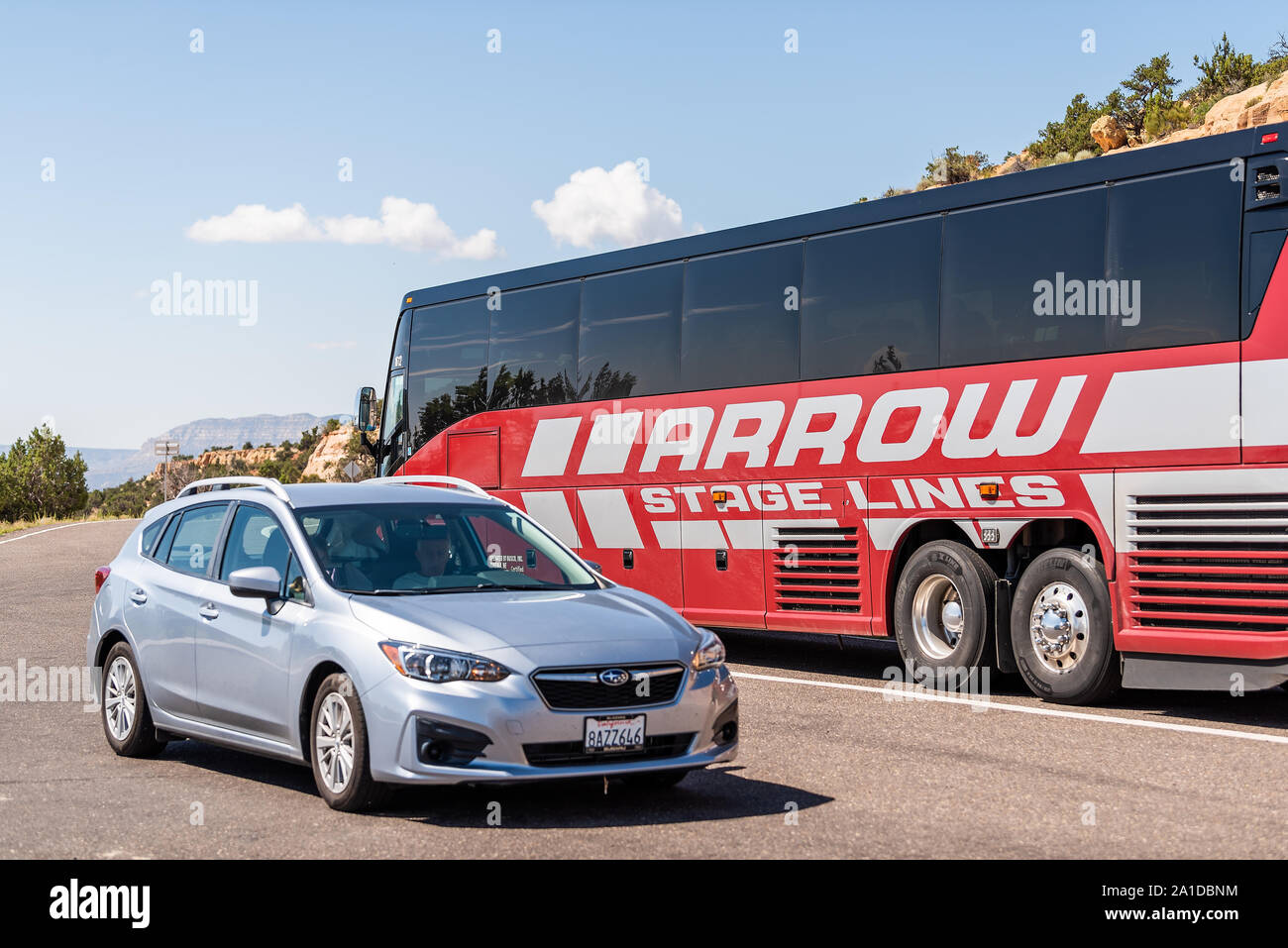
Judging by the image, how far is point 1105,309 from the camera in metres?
11.2

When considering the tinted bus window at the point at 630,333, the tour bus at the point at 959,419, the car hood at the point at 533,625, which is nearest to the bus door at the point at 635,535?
the tour bus at the point at 959,419

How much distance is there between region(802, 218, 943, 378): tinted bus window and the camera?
41.4 ft

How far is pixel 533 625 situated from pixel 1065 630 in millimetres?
5633

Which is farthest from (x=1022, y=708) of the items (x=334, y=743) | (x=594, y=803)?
(x=334, y=743)

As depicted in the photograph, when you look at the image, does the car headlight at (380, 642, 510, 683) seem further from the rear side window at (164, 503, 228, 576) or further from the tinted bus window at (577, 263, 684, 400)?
the tinted bus window at (577, 263, 684, 400)

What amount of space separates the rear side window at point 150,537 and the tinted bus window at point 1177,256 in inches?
268

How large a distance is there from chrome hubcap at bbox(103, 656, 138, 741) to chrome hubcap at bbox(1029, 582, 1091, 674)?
668 centimetres

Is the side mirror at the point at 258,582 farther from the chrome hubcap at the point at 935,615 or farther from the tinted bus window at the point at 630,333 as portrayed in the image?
the tinted bus window at the point at 630,333

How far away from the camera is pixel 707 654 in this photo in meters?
7.57

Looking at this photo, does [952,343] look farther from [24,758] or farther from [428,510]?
[24,758]

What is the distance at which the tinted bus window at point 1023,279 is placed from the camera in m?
11.4

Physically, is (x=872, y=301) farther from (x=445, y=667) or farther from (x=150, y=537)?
(x=445, y=667)
